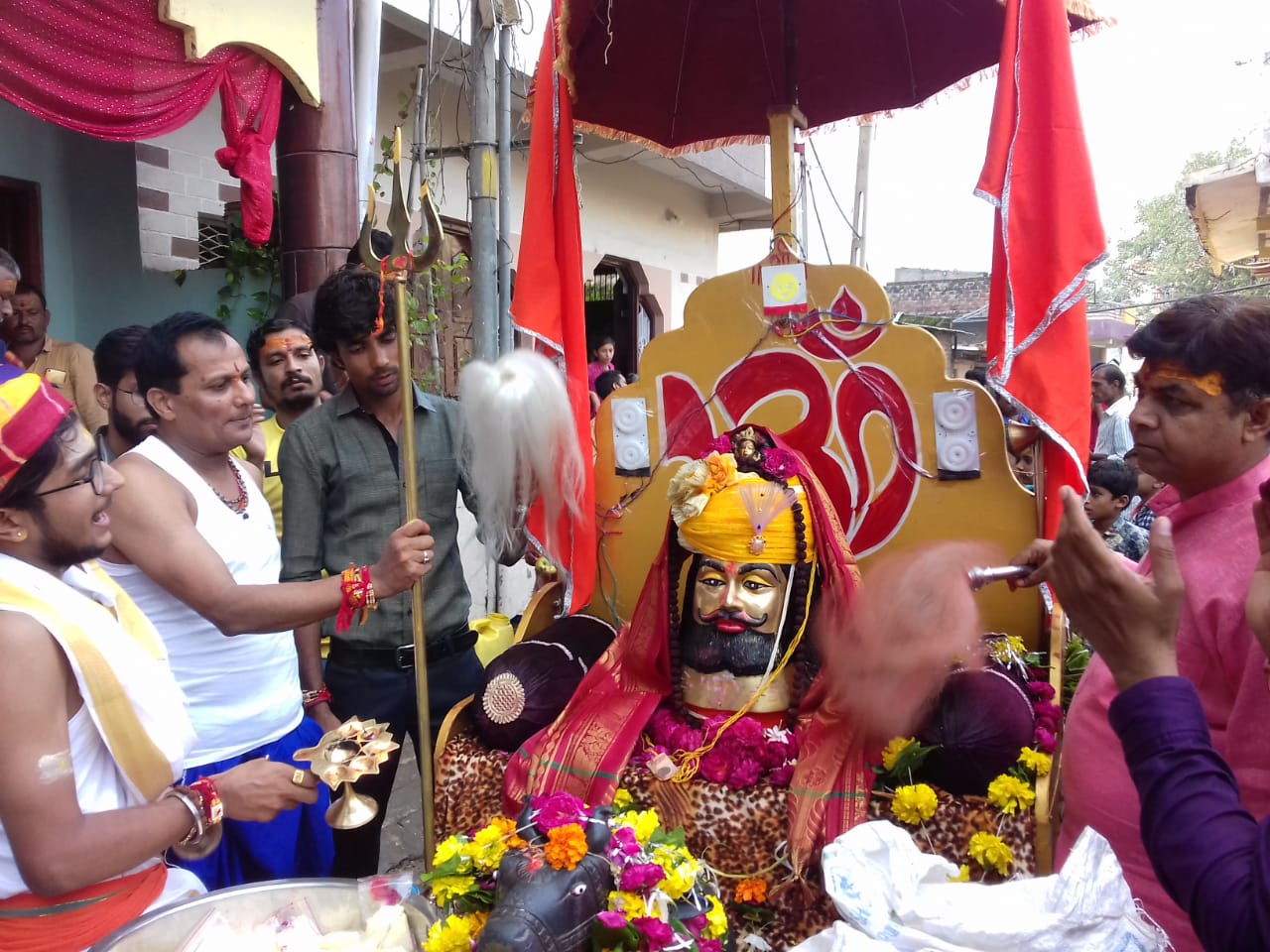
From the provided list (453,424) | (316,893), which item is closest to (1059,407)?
(453,424)

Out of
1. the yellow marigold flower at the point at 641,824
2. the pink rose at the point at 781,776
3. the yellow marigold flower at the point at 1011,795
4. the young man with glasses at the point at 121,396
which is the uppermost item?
the young man with glasses at the point at 121,396

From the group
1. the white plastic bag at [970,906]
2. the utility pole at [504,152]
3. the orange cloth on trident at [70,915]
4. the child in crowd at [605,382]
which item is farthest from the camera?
the child in crowd at [605,382]

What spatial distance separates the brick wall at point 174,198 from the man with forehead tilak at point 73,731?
459 cm

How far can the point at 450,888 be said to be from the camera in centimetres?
156

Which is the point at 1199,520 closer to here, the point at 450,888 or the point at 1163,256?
the point at 450,888

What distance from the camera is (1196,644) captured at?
146 centimetres

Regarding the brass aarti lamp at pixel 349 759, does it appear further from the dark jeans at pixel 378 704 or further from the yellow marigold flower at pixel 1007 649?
the yellow marigold flower at pixel 1007 649

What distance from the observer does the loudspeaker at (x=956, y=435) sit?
8.62ft

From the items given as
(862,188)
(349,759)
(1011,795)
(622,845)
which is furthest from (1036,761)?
(862,188)

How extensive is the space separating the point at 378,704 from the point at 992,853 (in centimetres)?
168

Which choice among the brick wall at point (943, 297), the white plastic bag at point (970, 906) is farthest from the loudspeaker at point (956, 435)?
the brick wall at point (943, 297)

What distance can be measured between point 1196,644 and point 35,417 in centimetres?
187

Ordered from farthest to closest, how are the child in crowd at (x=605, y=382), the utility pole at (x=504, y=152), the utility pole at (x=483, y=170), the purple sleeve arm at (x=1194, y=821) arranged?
the child in crowd at (x=605, y=382) → the utility pole at (x=504, y=152) → the utility pole at (x=483, y=170) → the purple sleeve arm at (x=1194, y=821)

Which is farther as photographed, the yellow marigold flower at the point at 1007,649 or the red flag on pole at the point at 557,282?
the red flag on pole at the point at 557,282
